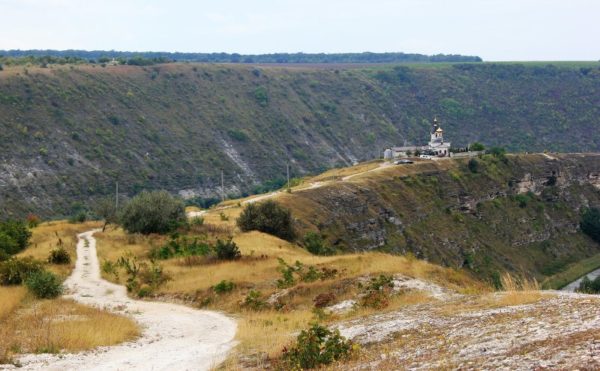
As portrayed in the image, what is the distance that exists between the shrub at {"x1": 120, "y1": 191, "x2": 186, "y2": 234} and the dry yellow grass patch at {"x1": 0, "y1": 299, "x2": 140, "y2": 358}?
67.0 ft

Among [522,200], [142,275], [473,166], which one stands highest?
[142,275]

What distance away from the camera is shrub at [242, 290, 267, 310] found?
2377 cm

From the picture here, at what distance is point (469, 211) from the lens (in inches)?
3415

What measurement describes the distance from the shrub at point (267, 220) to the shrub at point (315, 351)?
30.1 m

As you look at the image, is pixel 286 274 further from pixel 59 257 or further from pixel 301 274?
pixel 59 257

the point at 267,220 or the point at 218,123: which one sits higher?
the point at 267,220

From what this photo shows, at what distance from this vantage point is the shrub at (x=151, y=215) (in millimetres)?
43438

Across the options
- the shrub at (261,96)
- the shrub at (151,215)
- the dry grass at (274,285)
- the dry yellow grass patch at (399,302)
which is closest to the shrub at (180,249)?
the dry grass at (274,285)

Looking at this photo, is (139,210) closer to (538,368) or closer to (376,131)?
(538,368)

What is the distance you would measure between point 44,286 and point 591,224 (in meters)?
87.2

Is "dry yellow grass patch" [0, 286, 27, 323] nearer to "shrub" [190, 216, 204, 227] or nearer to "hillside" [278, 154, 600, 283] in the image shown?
"shrub" [190, 216, 204, 227]

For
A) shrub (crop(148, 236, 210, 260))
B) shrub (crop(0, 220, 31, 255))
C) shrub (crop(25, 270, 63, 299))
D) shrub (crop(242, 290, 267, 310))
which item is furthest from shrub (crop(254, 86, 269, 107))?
shrub (crop(242, 290, 267, 310))

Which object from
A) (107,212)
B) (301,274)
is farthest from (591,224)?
(301,274)

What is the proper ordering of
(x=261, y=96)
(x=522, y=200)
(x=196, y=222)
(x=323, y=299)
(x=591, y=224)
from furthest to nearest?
(x=261, y=96), (x=591, y=224), (x=522, y=200), (x=196, y=222), (x=323, y=299)
